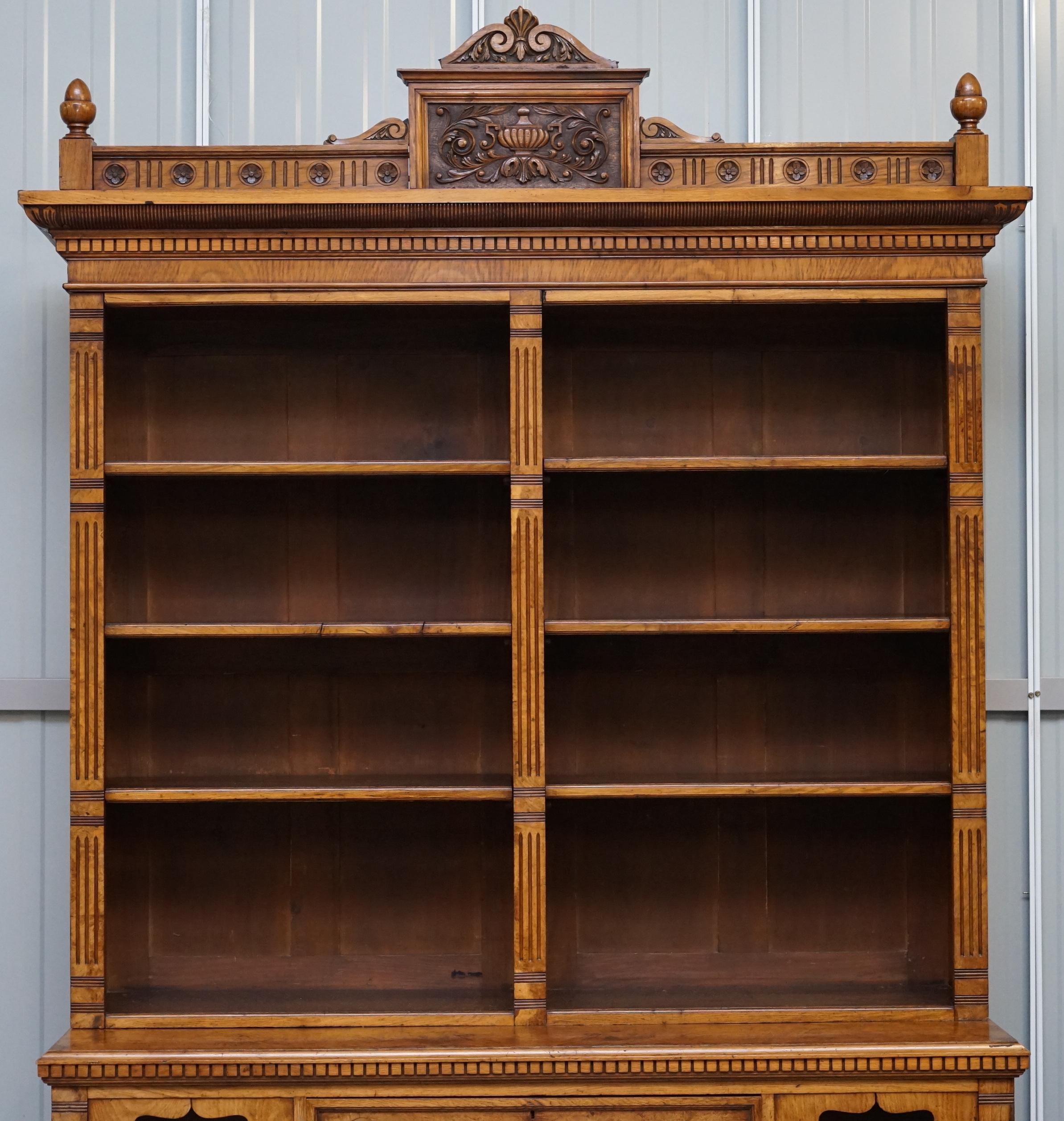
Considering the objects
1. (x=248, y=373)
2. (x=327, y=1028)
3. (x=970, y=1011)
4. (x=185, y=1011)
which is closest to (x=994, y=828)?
(x=970, y=1011)

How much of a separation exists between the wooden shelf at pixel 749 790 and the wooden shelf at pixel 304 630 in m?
0.35

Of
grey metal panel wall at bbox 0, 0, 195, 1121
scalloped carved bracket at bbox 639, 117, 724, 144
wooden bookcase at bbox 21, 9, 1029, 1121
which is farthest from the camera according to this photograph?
grey metal panel wall at bbox 0, 0, 195, 1121

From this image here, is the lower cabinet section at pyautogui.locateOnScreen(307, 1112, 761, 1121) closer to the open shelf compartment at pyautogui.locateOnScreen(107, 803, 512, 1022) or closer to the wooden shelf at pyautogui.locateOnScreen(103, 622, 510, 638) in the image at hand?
the open shelf compartment at pyautogui.locateOnScreen(107, 803, 512, 1022)

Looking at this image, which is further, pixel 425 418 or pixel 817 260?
pixel 425 418

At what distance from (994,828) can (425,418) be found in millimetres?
1626

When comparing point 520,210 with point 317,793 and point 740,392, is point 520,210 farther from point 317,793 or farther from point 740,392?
point 317,793

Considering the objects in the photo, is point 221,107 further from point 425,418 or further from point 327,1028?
point 327,1028

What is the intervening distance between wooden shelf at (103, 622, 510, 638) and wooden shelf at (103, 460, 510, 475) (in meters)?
0.30

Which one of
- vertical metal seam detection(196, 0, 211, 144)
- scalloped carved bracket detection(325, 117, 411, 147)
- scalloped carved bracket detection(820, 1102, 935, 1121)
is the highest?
vertical metal seam detection(196, 0, 211, 144)

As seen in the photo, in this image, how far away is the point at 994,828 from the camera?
2770 millimetres

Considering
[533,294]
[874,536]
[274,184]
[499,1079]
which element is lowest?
[499,1079]

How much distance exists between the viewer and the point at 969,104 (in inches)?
90.9

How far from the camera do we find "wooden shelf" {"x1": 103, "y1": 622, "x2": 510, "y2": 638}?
2332mm

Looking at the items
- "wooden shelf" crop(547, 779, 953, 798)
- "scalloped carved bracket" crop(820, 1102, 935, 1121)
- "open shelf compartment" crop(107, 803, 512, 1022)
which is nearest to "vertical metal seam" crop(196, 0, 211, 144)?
"open shelf compartment" crop(107, 803, 512, 1022)
